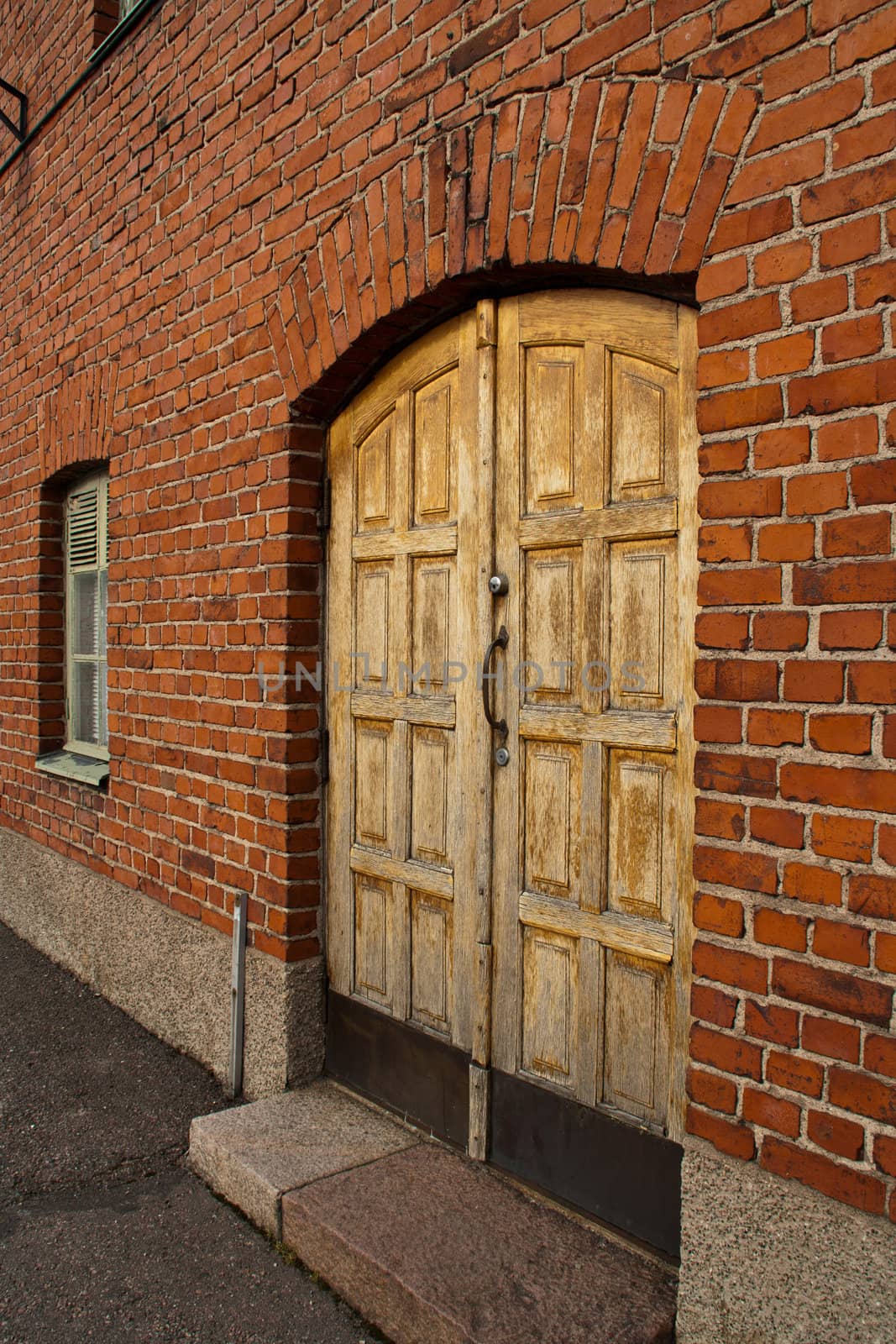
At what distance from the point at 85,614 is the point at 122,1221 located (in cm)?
344

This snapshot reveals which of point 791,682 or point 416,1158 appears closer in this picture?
point 791,682

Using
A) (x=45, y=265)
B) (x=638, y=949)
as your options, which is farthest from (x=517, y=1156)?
(x=45, y=265)

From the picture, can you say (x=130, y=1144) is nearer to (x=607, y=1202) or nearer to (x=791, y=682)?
(x=607, y=1202)

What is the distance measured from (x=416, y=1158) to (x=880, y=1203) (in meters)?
1.51

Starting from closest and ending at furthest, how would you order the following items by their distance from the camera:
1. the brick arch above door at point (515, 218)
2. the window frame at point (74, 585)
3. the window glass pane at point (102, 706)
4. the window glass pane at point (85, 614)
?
the brick arch above door at point (515, 218)
the window frame at point (74, 585)
the window glass pane at point (102, 706)
the window glass pane at point (85, 614)

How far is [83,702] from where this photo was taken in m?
5.68

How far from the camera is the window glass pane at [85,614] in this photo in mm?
5559

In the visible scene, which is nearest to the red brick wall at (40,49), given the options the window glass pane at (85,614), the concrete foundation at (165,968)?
the window glass pane at (85,614)

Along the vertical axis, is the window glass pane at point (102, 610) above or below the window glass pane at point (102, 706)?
above

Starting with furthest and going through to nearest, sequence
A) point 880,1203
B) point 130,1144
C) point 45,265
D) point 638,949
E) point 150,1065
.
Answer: point 45,265
point 150,1065
point 130,1144
point 638,949
point 880,1203

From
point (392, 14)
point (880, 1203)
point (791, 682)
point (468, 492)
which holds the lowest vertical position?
point (880, 1203)

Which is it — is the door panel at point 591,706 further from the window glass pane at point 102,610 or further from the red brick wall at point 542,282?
the window glass pane at point 102,610

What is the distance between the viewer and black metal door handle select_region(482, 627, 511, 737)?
291 centimetres

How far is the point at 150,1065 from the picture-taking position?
4109 mm
